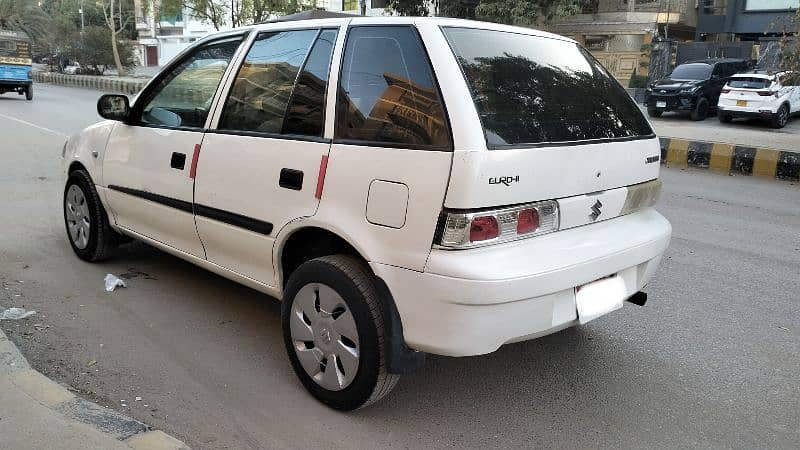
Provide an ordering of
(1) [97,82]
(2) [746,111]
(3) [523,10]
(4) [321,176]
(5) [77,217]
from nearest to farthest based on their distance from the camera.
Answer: (4) [321,176] → (5) [77,217] → (2) [746,111] → (3) [523,10] → (1) [97,82]

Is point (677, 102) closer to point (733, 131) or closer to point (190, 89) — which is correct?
point (733, 131)

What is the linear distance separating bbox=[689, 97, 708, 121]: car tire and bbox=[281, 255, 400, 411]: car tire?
62.7 feet

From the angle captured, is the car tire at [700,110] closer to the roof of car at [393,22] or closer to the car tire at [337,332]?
the roof of car at [393,22]

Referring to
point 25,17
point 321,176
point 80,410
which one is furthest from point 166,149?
point 25,17

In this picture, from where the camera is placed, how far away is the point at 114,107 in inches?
173

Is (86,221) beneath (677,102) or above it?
beneath

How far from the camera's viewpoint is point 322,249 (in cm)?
314

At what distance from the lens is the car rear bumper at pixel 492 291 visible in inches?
99.0

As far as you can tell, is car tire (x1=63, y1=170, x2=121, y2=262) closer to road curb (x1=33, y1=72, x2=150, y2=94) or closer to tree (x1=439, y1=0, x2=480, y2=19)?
tree (x1=439, y1=0, x2=480, y2=19)

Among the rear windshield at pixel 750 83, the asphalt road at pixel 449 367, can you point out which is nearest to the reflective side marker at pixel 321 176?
the asphalt road at pixel 449 367

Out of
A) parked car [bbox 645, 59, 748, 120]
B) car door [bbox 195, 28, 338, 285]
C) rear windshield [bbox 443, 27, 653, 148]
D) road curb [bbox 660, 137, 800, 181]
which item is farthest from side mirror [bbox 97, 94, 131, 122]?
parked car [bbox 645, 59, 748, 120]

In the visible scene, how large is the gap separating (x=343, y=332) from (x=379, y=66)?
118 centimetres

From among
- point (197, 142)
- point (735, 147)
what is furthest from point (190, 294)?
point (735, 147)

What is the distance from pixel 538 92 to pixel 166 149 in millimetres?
2221
